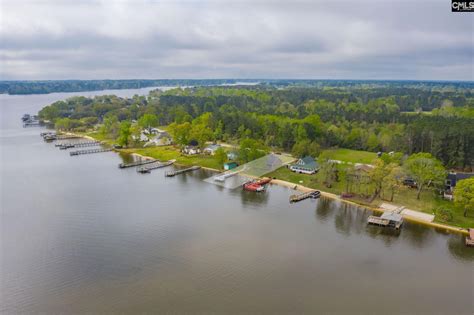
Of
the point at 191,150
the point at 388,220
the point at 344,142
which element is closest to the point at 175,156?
the point at 191,150

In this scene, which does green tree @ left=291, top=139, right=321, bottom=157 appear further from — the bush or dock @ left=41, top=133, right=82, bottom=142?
dock @ left=41, top=133, right=82, bottom=142

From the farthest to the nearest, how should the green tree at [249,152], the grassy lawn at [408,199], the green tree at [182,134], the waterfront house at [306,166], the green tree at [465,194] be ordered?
the green tree at [182,134] < the green tree at [249,152] < the waterfront house at [306,166] < the grassy lawn at [408,199] < the green tree at [465,194]

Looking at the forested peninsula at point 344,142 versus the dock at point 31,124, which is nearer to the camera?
the forested peninsula at point 344,142

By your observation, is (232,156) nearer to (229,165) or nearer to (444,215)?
(229,165)

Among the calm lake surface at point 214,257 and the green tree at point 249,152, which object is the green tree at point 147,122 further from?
the calm lake surface at point 214,257

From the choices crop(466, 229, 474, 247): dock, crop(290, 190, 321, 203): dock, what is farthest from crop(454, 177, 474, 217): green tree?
crop(290, 190, 321, 203): dock

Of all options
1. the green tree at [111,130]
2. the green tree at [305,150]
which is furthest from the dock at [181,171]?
the green tree at [111,130]
